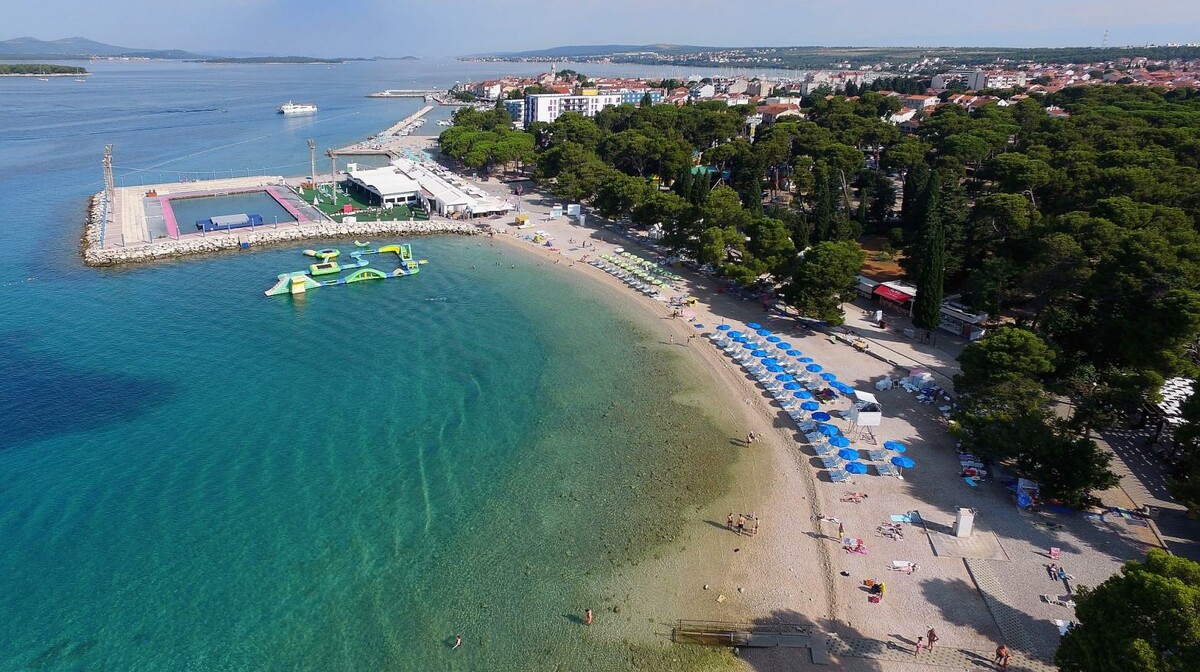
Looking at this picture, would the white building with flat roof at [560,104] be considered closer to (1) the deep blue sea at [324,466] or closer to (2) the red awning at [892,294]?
(1) the deep blue sea at [324,466]

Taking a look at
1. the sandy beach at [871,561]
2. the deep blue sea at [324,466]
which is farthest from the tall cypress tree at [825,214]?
the sandy beach at [871,561]

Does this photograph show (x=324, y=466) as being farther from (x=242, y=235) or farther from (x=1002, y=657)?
(x=242, y=235)

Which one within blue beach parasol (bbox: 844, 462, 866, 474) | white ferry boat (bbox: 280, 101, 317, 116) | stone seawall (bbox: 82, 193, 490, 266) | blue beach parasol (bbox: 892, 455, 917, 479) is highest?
white ferry boat (bbox: 280, 101, 317, 116)

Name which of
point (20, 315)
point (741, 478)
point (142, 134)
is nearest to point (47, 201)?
point (20, 315)

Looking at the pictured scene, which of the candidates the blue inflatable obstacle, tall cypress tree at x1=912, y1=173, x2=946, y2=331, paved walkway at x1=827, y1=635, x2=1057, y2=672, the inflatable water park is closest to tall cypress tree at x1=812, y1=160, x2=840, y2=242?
tall cypress tree at x1=912, y1=173, x2=946, y2=331

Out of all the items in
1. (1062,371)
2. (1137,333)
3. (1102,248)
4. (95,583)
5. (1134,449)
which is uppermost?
(1102,248)

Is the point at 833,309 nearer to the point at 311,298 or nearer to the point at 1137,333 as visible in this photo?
the point at 1137,333

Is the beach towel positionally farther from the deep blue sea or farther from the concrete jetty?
the concrete jetty
